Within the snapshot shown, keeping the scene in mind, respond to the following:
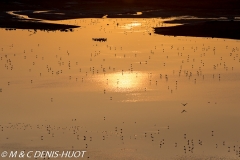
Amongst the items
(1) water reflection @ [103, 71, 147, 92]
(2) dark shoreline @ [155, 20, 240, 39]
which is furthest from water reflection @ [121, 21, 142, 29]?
(1) water reflection @ [103, 71, 147, 92]

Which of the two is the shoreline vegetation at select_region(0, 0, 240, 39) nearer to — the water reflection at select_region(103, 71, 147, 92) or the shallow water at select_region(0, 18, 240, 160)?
the shallow water at select_region(0, 18, 240, 160)

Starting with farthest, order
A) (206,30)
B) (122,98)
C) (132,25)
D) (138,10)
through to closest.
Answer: (138,10) < (132,25) < (206,30) < (122,98)

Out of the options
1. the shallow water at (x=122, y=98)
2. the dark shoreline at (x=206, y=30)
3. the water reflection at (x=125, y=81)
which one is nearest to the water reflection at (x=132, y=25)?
the dark shoreline at (x=206, y=30)

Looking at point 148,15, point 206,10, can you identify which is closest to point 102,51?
point 148,15

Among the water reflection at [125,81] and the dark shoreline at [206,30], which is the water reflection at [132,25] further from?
the water reflection at [125,81]

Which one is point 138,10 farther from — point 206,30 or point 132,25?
point 206,30

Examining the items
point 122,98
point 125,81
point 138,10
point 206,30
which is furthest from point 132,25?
point 122,98
